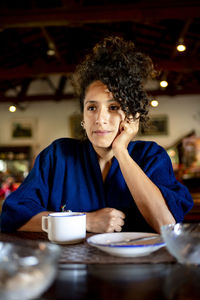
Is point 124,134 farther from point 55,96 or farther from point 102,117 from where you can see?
point 55,96

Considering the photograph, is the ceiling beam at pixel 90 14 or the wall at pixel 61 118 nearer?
the ceiling beam at pixel 90 14

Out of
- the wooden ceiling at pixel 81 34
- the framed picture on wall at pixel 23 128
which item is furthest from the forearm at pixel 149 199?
the framed picture on wall at pixel 23 128

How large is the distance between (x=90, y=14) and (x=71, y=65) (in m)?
3.22

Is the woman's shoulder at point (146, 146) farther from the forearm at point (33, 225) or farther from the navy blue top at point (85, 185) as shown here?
the forearm at point (33, 225)

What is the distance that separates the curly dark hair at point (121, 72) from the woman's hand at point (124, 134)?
31mm

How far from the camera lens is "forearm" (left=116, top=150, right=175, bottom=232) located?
113 cm

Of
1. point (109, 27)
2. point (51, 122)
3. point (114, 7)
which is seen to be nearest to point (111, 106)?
point (114, 7)

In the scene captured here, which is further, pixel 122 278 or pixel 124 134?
pixel 124 134

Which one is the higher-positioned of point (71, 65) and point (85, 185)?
point (71, 65)

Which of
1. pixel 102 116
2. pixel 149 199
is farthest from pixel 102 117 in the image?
pixel 149 199

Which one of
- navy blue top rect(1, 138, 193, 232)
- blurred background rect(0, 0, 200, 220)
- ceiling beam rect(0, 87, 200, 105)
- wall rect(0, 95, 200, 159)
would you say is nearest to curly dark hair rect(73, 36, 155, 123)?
navy blue top rect(1, 138, 193, 232)

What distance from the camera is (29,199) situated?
48.8 inches

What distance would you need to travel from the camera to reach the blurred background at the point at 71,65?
4.65 m

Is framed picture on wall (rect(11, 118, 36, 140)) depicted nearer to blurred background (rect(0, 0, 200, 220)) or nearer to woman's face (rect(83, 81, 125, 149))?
blurred background (rect(0, 0, 200, 220))
